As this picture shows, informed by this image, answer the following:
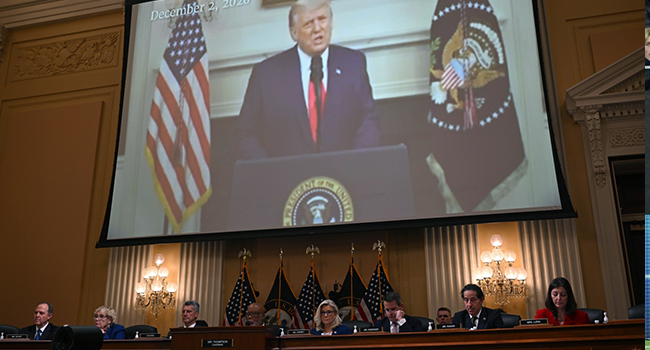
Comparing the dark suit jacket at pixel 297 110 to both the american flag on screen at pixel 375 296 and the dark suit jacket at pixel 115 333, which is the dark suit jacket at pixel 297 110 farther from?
the dark suit jacket at pixel 115 333

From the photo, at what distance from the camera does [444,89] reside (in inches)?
283

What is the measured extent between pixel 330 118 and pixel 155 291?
3.09 meters

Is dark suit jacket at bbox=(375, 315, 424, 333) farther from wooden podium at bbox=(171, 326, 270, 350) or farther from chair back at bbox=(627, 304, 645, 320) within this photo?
chair back at bbox=(627, 304, 645, 320)

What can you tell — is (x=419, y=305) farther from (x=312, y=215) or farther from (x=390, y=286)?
(x=312, y=215)

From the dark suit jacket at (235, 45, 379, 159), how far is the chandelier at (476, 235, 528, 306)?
1.78m

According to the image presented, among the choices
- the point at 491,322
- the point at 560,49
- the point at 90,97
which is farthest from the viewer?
the point at 90,97

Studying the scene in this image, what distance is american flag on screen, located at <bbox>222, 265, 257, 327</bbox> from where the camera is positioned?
729 cm

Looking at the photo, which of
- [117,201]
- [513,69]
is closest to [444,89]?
[513,69]

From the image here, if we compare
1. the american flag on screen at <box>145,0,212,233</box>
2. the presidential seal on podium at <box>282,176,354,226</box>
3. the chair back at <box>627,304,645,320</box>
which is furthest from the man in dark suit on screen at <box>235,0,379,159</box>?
the chair back at <box>627,304,645,320</box>

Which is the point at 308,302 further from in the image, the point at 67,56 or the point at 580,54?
the point at 67,56

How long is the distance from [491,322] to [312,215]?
2683mm

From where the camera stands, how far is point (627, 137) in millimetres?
7012

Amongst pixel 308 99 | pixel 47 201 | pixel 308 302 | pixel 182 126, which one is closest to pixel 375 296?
pixel 308 302

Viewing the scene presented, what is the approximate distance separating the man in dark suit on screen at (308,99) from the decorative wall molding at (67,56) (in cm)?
296
